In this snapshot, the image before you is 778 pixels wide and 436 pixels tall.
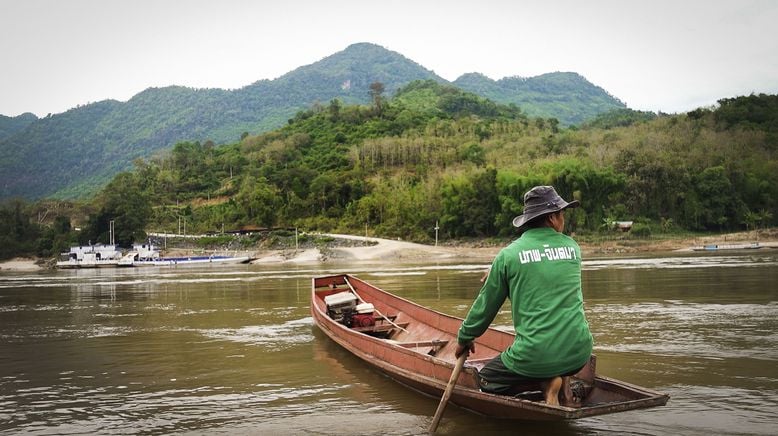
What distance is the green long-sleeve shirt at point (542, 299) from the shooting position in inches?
200

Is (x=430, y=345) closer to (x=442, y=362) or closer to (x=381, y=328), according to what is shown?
(x=442, y=362)

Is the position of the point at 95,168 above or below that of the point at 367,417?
above

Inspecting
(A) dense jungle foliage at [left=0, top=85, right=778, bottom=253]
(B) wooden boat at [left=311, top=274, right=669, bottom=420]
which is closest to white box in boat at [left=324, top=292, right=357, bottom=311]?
(B) wooden boat at [left=311, top=274, right=669, bottom=420]

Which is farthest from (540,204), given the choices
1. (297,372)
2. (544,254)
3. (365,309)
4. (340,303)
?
(340,303)

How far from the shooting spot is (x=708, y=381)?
333 inches

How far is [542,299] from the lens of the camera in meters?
5.09

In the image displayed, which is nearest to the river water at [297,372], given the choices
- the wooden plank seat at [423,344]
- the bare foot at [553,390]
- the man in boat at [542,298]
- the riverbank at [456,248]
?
the wooden plank seat at [423,344]

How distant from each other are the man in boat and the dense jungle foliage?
189 feet

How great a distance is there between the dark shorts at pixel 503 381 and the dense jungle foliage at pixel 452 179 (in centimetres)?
5732

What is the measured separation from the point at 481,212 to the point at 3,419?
205 feet

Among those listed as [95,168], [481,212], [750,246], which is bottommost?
[750,246]

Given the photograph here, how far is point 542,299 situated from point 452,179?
69.8 meters

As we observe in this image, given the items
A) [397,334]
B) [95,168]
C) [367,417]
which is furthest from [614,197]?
[95,168]

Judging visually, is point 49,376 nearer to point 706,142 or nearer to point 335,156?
point 706,142
